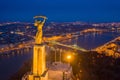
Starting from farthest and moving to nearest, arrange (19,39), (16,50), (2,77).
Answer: (19,39) → (16,50) → (2,77)

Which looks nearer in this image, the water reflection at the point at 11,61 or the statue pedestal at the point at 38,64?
the statue pedestal at the point at 38,64

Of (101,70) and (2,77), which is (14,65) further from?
(101,70)

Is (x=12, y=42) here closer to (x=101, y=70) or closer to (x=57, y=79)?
(x=101, y=70)

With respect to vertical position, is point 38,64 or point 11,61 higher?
point 38,64

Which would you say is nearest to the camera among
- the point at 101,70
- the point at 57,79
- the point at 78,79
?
the point at 57,79

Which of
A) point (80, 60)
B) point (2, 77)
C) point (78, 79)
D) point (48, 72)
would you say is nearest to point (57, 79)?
point (48, 72)

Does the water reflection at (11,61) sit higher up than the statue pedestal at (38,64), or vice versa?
the statue pedestal at (38,64)

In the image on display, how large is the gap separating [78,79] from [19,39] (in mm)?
23111

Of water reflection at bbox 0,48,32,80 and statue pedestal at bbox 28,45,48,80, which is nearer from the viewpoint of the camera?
statue pedestal at bbox 28,45,48,80

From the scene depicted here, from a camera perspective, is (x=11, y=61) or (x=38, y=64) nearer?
(x=38, y=64)

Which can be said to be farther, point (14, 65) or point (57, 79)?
point (14, 65)

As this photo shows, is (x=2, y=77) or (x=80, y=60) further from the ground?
(x=80, y=60)

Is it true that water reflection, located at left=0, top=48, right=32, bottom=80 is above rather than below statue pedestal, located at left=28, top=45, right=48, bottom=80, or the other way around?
below

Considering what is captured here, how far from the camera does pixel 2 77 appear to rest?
15336 mm
